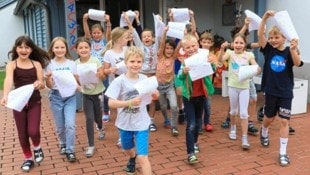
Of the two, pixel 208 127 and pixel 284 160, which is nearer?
pixel 284 160

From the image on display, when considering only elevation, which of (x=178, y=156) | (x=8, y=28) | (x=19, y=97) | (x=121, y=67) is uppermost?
(x=8, y=28)

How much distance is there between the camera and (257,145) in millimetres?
4488

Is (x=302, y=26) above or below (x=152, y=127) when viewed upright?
above

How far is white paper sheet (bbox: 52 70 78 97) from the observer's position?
3.94 m

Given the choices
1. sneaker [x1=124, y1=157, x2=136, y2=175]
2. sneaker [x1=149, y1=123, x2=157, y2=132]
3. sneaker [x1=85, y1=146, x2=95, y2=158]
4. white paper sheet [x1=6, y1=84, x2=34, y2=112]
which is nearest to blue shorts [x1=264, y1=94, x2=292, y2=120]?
sneaker [x1=124, y1=157, x2=136, y2=175]

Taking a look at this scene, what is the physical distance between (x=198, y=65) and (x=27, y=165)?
217cm

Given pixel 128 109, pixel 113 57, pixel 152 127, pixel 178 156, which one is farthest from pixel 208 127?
pixel 128 109

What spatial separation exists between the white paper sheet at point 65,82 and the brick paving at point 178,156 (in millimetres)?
836

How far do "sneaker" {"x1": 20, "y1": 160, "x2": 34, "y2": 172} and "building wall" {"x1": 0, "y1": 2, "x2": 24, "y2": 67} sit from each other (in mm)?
16490

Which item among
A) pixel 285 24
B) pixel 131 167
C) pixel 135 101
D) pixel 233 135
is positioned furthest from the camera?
pixel 233 135

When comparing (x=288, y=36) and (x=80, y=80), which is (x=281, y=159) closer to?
(x=288, y=36)

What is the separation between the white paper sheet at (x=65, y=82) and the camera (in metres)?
3.94

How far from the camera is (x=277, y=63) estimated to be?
3896 millimetres

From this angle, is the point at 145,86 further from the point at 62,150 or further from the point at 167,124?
the point at 167,124
